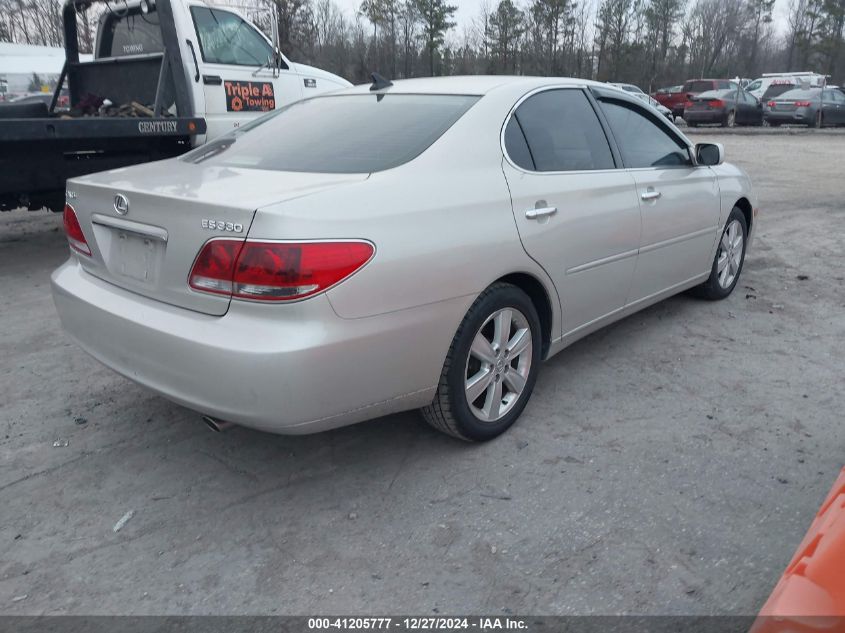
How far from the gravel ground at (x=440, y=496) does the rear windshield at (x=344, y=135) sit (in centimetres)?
127

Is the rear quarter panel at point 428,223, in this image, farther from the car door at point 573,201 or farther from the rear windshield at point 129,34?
the rear windshield at point 129,34

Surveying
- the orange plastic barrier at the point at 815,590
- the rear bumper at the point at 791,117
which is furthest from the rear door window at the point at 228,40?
the rear bumper at the point at 791,117

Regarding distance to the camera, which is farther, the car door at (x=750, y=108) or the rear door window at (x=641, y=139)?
the car door at (x=750, y=108)

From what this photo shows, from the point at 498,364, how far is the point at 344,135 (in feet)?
4.13

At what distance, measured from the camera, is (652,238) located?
4160 millimetres

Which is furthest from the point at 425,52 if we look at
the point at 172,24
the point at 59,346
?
the point at 59,346

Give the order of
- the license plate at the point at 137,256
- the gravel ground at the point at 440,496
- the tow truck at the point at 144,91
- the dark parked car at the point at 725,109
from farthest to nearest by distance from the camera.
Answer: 1. the dark parked car at the point at 725,109
2. the tow truck at the point at 144,91
3. the license plate at the point at 137,256
4. the gravel ground at the point at 440,496

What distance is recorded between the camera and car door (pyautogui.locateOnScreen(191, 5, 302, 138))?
282 inches

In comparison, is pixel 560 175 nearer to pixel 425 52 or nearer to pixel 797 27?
pixel 425 52

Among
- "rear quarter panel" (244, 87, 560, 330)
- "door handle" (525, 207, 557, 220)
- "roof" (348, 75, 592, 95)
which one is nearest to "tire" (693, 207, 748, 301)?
"roof" (348, 75, 592, 95)

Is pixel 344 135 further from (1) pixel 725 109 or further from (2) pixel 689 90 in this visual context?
(2) pixel 689 90

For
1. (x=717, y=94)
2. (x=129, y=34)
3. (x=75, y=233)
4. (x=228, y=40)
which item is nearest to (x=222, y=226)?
(x=75, y=233)

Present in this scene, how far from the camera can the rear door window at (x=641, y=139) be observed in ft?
13.6

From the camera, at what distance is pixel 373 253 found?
2562mm
